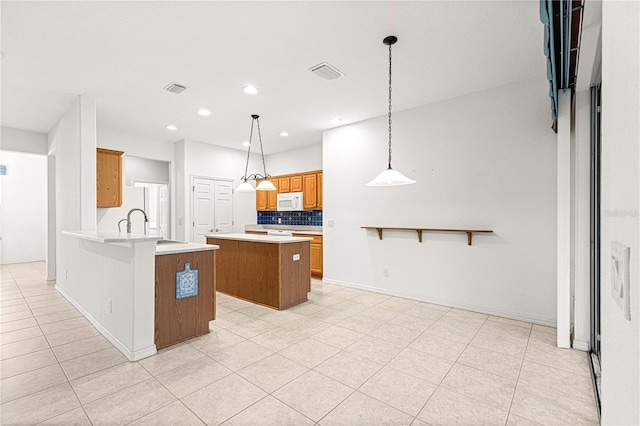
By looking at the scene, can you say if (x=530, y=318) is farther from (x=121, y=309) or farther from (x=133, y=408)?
(x=121, y=309)

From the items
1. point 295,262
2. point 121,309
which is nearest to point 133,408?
point 121,309

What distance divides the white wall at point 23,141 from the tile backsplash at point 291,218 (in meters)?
4.52

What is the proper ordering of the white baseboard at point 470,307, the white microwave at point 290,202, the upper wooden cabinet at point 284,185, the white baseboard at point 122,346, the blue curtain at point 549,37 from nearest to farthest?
1. the blue curtain at point 549,37
2. the white baseboard at point 122,346
3. the white baseboard at point 470,307
4. the white microwave at point 290,202
5. the upper wooden cabinet at point 284,185

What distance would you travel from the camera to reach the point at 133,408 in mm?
1980

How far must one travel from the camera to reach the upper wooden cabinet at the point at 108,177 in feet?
16.8

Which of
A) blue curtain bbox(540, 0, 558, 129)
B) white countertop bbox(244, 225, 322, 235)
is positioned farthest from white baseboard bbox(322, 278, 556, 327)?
blue curtain bbox(540, 0, 558, 129)

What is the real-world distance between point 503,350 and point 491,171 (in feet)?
6.90

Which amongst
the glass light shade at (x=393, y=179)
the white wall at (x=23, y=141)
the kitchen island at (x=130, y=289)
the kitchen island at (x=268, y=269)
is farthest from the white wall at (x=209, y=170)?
the glass light shade at (x=393, y=179)

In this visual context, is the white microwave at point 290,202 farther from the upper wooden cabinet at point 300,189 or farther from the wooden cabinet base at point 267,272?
the wooden cabinet base at point 267,272

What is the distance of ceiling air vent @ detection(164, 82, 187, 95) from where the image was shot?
3.74 meters

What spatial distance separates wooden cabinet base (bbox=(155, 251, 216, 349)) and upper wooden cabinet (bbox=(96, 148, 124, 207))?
3.19 metres

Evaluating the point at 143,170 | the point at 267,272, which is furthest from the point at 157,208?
the point at 267,272

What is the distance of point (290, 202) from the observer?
686 cm
